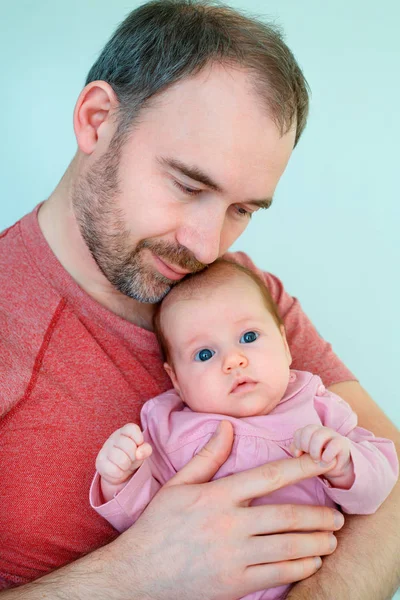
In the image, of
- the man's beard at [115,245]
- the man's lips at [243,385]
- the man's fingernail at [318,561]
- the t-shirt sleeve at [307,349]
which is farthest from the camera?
the t-shirt sleeve at [307,349]

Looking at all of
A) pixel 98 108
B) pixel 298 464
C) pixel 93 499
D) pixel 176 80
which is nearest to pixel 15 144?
pixel 98 108

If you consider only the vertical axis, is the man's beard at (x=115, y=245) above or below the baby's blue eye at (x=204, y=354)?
above

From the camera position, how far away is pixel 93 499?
1501mm

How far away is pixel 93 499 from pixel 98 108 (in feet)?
2.98

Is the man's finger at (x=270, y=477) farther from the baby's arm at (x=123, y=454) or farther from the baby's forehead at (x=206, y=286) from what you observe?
the baby's forehead at (x=206, y=286)

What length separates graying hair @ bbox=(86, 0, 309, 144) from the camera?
64.4 inches

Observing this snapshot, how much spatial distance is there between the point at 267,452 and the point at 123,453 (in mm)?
323

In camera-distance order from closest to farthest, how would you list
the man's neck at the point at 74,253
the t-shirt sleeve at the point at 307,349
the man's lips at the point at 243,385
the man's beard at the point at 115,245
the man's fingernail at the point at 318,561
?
the man's fingernail at the point at 318,561
the man's lips at the point at 243,385
the man's beard at the point at 115,245
the man's neck at the point at 74,253
the t-shirt sleeve at the point at 307,349

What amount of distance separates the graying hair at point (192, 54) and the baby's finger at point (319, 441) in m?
0.70

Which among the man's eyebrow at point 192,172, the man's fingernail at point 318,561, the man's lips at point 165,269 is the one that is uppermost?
the man's eyebrow at point 192,172

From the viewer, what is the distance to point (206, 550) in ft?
4.66

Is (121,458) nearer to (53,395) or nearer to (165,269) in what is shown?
(53,395)

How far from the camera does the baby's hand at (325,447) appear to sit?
1.37 meters

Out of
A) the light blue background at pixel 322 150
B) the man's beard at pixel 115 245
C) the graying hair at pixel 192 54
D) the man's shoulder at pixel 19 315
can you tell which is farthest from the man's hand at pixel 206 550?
the light blue background at pixel 322 150
